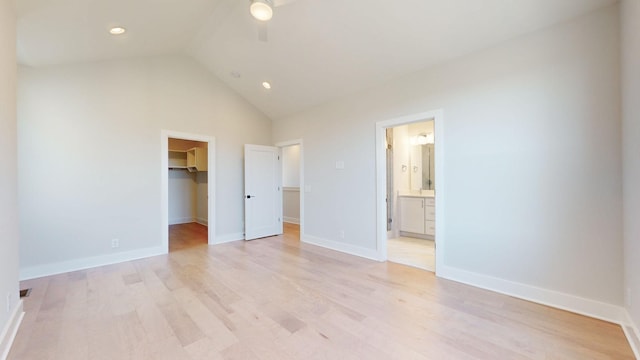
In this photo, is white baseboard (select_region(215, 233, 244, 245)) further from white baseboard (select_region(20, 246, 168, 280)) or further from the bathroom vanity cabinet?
the bathroom vanity cabinet

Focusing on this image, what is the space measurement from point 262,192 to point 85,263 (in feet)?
9.63

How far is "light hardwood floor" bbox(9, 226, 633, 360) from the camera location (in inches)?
73.0

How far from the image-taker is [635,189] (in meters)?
1.88

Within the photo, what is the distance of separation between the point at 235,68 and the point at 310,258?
3.41 meters

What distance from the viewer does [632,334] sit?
1.93 meters

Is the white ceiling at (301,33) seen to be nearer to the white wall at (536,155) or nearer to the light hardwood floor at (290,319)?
the white wall at (536,155)

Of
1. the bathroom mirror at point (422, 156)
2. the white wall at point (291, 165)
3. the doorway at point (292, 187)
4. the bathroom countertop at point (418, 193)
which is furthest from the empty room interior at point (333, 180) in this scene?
the white wall at point (291, 165)

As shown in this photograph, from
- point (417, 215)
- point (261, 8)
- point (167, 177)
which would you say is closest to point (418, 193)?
point (417, 215)

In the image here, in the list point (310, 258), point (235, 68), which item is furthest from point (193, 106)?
point (310, 258)

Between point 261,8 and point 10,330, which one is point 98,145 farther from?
point 261,8

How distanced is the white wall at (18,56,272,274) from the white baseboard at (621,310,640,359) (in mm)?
5419

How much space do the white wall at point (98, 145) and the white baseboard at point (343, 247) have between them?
102 inches

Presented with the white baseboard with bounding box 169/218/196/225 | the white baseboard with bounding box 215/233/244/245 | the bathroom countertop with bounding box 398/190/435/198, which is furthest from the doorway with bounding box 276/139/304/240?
the bathroom countertop with bounding box 398/190/435/198

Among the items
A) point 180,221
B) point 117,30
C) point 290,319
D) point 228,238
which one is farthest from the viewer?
point 180,221
